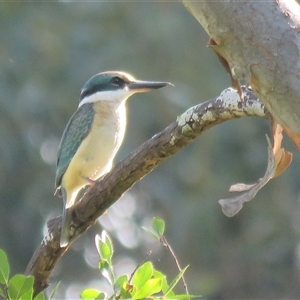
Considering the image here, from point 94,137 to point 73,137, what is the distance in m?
0.16

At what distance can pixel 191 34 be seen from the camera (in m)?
8.23

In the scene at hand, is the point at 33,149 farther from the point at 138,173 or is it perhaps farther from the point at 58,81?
the point at 138,173

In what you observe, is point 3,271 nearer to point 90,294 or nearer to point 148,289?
point 90,294

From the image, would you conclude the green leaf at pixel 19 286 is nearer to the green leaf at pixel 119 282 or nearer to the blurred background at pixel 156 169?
the green leaf at pixel 119 282

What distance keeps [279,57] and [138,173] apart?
1.18m

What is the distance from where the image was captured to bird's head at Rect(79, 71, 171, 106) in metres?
4.19

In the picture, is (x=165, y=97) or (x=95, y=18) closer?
(x=165, y=97)

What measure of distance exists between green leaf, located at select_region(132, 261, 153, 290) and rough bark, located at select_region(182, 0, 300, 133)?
561 millimetres

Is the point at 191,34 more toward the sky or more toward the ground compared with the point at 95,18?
more toward the ground

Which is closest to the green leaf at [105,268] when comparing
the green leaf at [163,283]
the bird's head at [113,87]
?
the green leaf at [163,283]

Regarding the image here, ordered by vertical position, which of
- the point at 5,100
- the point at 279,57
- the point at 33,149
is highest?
the point at 279,57

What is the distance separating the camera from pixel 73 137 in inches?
161

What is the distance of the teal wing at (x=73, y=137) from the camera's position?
13.3 ft

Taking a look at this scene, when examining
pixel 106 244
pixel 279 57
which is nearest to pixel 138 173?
pixel 106 244
